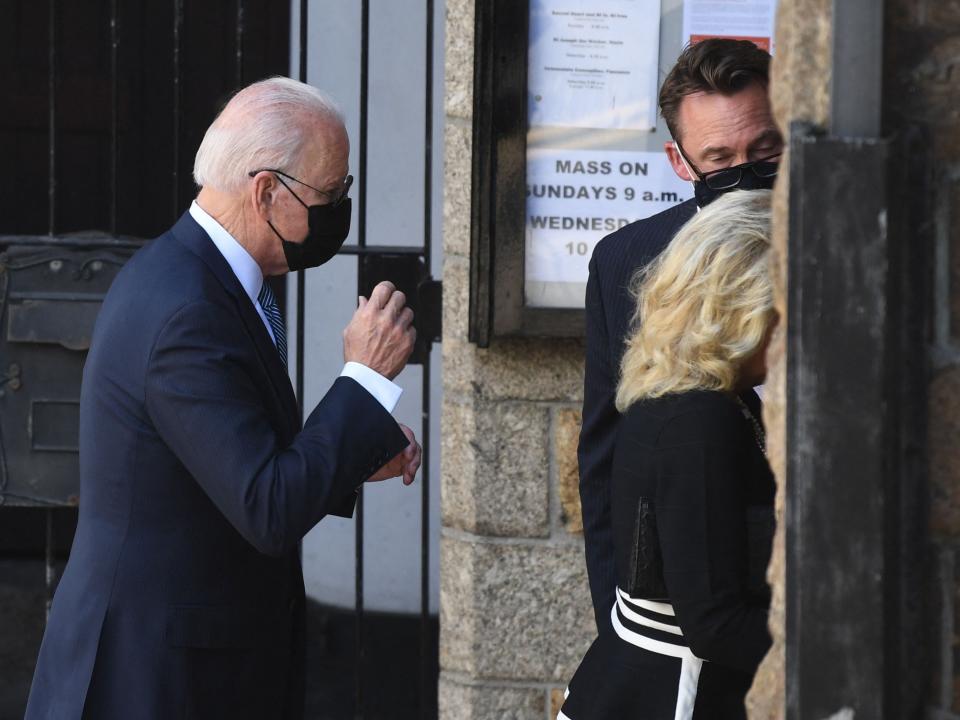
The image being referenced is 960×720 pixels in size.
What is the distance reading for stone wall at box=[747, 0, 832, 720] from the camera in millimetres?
1384

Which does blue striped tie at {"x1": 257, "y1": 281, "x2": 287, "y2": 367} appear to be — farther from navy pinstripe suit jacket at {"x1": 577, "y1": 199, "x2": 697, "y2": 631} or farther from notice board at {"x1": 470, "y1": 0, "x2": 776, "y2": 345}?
notice board at {"x1": 470, "y1": 0, "x2": 776, "y2": 345}

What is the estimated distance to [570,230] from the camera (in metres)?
3.16

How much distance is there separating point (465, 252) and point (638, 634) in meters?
1.41

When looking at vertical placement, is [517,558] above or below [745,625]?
below

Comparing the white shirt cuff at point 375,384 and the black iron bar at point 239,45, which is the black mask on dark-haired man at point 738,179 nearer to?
the white shirt cuff at point 375,384

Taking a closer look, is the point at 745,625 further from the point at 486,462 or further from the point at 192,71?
the point at 192,71

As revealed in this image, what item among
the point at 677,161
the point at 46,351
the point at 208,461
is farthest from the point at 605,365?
the point at 46,351

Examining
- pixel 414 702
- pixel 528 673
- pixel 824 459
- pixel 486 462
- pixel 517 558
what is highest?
pixel 824 459

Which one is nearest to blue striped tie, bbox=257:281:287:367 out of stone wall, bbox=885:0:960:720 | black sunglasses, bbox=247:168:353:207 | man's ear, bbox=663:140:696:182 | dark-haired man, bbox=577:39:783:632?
black sunglasses, bbox=247:168:353:207

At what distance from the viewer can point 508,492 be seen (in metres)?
3.25

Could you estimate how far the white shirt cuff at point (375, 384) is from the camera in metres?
2.34

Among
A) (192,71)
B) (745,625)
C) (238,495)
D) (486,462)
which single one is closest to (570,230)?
(486,462)

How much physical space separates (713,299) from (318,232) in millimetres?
847

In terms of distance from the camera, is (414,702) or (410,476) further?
(414,702)
